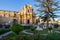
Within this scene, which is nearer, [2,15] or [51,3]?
[51,3]

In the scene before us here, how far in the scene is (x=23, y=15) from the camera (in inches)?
2009

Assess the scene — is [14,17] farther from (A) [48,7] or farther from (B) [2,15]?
(A) [48,7]

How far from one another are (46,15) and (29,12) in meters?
15.5

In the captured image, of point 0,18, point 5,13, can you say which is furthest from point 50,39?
point 5,13

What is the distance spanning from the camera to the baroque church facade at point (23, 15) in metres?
50.4

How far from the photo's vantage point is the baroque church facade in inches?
1986

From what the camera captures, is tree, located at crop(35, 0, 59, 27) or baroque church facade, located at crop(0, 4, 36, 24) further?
baroque church facade, located at crop(0, 4, 36, 24)

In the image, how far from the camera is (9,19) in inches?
1987

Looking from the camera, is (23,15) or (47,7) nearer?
(47,7)

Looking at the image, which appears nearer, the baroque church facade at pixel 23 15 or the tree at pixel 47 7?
the tree at pixel 47 7

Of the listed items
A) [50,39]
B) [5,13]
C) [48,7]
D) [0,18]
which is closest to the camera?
[50,39]

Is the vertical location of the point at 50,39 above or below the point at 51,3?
below

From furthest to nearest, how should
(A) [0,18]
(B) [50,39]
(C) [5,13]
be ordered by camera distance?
(C) [5,13]
(A) [0,18]
(B) [50,39]

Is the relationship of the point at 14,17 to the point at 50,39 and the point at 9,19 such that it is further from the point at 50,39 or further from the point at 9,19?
the point at 50,39
